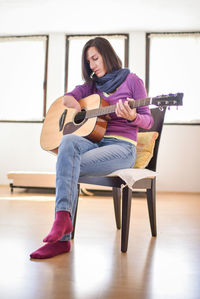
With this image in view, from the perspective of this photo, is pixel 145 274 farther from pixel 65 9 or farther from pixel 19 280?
pixel 65 9

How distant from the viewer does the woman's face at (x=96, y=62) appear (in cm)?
182

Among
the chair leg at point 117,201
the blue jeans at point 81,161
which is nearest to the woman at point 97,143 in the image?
the blue jeans at point 81,161

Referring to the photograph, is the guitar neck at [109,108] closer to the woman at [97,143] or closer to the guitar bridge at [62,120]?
the woman at [97,143]

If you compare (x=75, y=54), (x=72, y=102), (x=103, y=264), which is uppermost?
(x=75, y=54)

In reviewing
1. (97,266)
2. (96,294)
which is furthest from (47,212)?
(96,294)

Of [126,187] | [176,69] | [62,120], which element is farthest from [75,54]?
[126,187]

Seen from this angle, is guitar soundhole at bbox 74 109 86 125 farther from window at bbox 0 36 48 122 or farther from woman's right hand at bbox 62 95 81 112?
window at bbox 0 36 48 122

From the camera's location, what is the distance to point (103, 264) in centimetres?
129

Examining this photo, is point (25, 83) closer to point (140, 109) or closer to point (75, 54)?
point (75, 54)

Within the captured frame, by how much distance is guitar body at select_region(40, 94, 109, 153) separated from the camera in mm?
1708

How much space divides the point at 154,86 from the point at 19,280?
177 inches

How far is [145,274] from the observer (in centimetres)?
118

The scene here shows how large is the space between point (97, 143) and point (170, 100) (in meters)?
0.49

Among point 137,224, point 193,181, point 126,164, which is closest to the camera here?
point 126,164
